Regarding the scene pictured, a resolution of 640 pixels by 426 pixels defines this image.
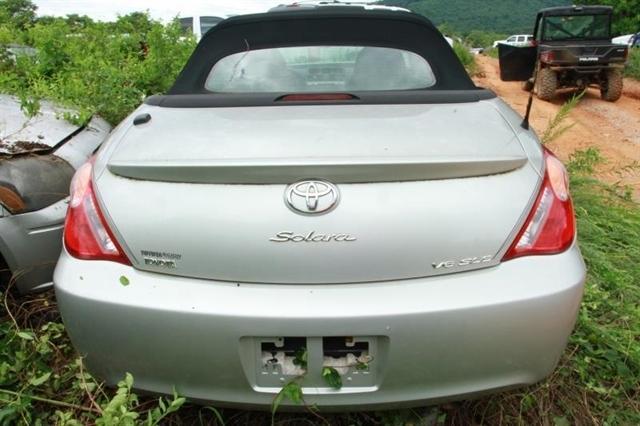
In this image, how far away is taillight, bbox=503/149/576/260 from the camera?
1.53 m

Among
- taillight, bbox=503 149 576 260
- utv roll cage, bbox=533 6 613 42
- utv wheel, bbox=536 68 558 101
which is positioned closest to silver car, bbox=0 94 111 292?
taillight, bbox=503 149 576 260

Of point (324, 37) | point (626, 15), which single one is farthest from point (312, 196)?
point (626, 15)

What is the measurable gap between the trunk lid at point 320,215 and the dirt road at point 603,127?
444cm

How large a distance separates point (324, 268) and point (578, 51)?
11.1 meters

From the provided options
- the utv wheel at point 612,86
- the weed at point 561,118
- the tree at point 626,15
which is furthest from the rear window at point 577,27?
the tree at point 626,15

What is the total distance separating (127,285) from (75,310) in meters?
0.18

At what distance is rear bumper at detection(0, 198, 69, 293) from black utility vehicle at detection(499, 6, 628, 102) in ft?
33.4

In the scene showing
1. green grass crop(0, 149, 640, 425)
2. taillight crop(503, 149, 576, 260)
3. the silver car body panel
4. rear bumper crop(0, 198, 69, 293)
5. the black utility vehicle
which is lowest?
the black utility vehicle

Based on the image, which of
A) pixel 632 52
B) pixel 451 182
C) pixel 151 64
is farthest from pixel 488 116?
pixel 632 52

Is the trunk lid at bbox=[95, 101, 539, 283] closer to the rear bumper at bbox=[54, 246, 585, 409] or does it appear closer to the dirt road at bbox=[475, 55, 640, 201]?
the rear bumper at bbox=[54, 246, 585, 409]

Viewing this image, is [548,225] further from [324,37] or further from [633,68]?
[633,68]

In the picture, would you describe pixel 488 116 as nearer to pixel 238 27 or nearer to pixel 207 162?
pixel 207 162

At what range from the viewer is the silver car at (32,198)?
2061 mm

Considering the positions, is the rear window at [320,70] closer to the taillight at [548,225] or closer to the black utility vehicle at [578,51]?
the taillight at [548,225]
